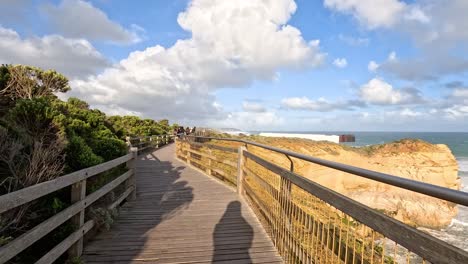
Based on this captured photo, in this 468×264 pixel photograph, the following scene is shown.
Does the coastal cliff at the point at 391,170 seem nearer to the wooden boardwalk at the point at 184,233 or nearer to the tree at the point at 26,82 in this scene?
the wooden boardwalk at the point at 184,233

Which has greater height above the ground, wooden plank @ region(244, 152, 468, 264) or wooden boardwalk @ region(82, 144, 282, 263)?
wooden plank @ region(244, 152, 468, 264)

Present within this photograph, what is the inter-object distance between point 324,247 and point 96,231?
136 inches

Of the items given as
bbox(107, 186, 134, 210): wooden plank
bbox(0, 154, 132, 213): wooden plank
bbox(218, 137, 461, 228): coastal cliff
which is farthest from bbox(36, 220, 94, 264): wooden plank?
bbox(218, 137, 461, 228): coastal cliff

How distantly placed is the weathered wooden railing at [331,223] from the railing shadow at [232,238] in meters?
0.35

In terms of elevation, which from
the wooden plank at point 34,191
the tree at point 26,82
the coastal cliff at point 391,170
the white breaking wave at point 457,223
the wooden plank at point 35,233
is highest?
the tree at point 26,82

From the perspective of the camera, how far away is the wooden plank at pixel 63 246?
290cm

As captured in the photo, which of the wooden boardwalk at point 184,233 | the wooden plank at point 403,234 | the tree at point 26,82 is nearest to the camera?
the wooden plank at point 403,234

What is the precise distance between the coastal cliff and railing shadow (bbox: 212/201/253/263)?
964 centimetres

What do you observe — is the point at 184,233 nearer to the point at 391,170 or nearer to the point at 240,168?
the point at 240,168

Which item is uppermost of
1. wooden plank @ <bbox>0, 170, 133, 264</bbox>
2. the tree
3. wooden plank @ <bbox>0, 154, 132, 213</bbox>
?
the tree

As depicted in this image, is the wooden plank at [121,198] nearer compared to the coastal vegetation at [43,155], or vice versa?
the coastal vegetation at [43,155]

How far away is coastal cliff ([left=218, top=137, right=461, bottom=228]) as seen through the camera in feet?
56.4

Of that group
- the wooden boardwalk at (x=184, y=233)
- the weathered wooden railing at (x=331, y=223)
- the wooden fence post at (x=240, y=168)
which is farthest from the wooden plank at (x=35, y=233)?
the wooden fence post at (x=240, y=168)

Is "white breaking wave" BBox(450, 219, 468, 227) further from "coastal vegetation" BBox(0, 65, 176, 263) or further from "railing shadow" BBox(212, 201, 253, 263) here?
"coastal vegetation" BBox(0, 65, 176, 263)
